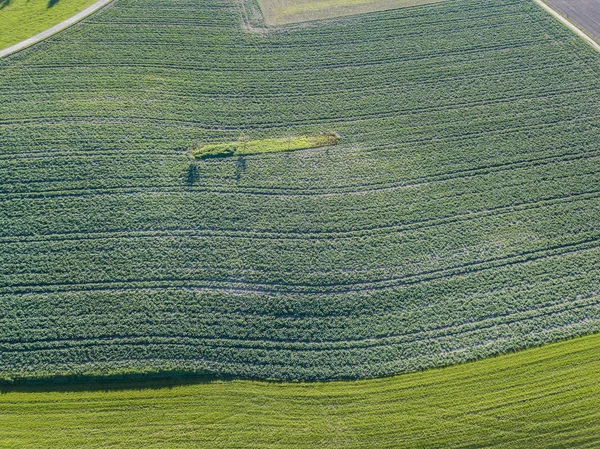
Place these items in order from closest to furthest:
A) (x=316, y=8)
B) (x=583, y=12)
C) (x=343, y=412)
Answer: (x=343, y=412) → (x=583, y=12) → (x=316, y=8)

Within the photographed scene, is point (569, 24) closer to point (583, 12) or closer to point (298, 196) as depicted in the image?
point (583, 12)

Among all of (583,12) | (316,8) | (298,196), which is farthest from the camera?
(316,8)

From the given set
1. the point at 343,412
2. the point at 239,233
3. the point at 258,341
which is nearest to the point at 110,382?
the point at 258,341

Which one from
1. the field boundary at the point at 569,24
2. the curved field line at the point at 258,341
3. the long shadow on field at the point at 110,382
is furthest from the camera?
the field boundary at the point at 569,24

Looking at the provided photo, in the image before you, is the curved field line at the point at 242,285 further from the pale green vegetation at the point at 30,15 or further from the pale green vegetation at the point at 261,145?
the pale green vegetation at the point at 30,15

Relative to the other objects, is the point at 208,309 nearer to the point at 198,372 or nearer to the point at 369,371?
the point at 198,372

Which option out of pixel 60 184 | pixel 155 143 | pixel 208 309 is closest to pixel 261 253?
pixel 208 309

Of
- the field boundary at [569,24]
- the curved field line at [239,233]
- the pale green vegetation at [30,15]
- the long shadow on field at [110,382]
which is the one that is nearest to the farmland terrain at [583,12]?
the field boundary at [569,24]
